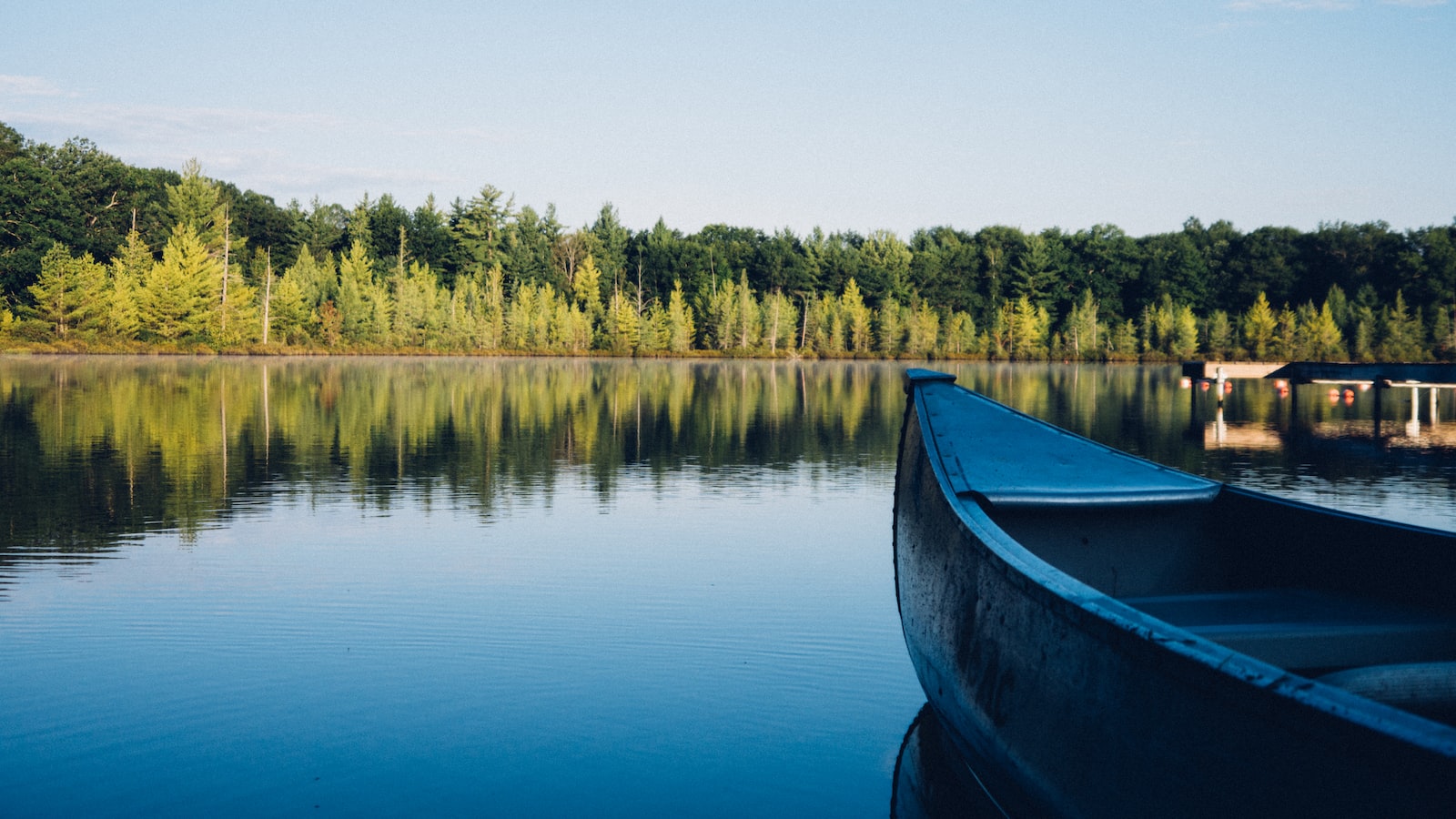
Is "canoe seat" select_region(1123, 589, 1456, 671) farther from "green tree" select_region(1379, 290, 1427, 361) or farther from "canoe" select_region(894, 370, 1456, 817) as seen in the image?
"green tree" select_region(1379, 290, 1427, 361)

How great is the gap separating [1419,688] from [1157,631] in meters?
1.50

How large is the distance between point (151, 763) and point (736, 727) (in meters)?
2.75

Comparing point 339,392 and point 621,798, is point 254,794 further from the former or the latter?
point 339,392

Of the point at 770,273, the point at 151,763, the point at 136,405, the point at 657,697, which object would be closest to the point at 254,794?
the point at 151,763

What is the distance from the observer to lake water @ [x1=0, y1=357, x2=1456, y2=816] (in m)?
5.32

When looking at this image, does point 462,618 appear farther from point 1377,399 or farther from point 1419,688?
point 1377,399

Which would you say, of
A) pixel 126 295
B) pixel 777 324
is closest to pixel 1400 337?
pixel 777 324

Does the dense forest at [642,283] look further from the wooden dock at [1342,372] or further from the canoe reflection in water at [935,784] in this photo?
the canoe reflection in water at [935,784]

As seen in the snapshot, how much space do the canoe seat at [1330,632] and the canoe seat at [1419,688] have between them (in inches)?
28.9

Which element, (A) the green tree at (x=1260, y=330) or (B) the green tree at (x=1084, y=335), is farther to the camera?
(B) the green tree at (x=1084, y=335)

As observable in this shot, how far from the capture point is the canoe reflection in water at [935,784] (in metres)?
5.18

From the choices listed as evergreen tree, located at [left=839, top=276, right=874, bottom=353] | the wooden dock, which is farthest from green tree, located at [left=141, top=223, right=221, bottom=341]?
the wooden dock

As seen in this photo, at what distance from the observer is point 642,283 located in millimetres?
105500

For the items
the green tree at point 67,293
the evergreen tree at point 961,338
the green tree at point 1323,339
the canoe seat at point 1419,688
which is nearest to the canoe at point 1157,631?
the canoe seat at point 1419,688
